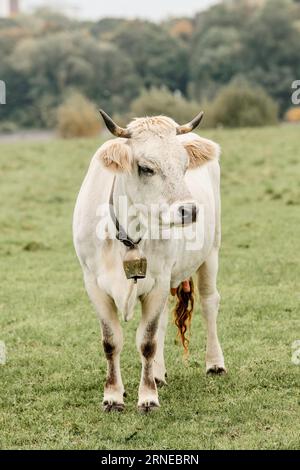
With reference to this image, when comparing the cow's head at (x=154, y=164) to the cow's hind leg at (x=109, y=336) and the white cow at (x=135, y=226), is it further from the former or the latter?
the cow's hind leg at (x=109, y=336)

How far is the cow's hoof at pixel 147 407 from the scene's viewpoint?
566cm

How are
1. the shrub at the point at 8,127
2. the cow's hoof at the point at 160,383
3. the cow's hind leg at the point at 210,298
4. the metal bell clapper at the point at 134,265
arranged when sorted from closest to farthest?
1. the metal bell clapper at the point at 134,265
2. the cow's hoof at the point at 160,383
3. the cow's hind leg at the point at 210,298
4. the shrub at the point at 8,127

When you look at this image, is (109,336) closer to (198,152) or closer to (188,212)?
(188,212)

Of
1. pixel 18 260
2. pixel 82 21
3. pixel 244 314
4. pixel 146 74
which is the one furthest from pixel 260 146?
pixel 82 21

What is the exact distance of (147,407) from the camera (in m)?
5.68

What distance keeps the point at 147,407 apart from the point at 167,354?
4.76ft

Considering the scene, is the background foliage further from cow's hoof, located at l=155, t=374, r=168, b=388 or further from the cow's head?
the cow's head

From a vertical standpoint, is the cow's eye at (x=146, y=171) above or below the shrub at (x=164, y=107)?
above

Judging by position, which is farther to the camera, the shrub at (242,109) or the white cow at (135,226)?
the shrub at (242,109)

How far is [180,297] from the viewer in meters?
6.83

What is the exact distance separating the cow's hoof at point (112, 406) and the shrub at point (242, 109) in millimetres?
25200

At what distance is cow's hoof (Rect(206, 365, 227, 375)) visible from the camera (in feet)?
21.4

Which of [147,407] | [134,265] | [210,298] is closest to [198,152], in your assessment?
[134,265]

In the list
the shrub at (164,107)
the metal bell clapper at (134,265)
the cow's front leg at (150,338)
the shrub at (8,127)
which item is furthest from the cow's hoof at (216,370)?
the shrub at (8,127)
